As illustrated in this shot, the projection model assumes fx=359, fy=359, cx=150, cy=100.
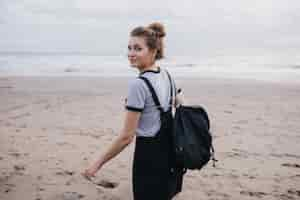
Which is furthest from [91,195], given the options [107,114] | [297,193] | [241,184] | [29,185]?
[107,114]

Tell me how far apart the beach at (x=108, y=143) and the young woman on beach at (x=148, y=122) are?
71.6 inches

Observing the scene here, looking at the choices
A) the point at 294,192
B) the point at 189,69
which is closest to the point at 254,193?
the point at 294,192

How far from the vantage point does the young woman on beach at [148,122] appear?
2238 mm

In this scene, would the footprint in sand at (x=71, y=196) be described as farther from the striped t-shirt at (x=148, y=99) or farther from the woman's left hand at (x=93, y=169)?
the striped t-shirt at (x=148, y=99)

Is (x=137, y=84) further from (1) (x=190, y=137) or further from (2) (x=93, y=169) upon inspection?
(2) (x=93, y=169)

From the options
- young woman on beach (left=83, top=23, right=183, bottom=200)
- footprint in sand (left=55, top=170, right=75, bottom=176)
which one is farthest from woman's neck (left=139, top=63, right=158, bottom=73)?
footprint in sand (left=55, top=170, right=75, bottom=176)

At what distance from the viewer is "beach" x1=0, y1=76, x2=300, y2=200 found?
4379 mm

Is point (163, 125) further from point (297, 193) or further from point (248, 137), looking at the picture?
point (248, 137)

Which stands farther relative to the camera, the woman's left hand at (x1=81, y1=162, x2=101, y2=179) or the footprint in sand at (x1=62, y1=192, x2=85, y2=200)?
the footprint in sand at (x1=62, y1=192, x2=85, y2=200)

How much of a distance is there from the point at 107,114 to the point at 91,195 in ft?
15.2

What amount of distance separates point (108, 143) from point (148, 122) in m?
4.15

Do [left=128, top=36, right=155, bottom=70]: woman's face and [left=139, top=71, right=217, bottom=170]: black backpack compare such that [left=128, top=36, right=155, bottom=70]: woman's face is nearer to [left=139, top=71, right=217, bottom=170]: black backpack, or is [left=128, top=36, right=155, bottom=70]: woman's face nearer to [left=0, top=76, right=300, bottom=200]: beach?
[left=139, top=71, right=217, bottom=170]: black backpack

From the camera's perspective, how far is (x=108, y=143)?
20.9ft

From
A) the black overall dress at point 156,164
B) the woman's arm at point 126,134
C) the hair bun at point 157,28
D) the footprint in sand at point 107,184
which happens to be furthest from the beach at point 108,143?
the hair bun at point 157,28
